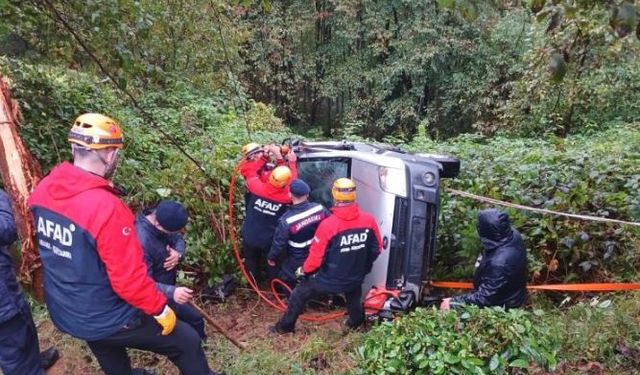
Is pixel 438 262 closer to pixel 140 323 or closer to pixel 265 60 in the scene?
pixel 140 323

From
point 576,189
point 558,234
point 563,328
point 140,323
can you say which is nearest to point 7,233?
point 140,323

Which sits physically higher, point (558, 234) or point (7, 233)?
point (7, 233)

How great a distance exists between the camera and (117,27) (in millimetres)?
5480

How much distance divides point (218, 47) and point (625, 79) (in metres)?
9.24

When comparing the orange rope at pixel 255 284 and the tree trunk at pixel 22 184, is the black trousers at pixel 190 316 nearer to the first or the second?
the orange rope at pixel 255 284

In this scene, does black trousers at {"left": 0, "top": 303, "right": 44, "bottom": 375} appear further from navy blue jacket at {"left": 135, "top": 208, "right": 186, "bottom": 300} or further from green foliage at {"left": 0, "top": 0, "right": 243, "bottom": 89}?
green foliage at {"left": 0, "top": 0, "right": 243, "bottom": 89}

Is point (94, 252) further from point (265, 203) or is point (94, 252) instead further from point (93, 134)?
point (265, 203)

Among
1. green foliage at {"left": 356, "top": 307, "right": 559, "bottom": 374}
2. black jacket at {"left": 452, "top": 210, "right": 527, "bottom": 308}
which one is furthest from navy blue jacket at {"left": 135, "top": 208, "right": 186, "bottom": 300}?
black jacket at {"left": 452, "top": 210, "right": 527, "bottom": 308}

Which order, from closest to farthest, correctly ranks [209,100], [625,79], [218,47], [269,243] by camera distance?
[269,243] → [218,47] → [625,79] → [209,100]

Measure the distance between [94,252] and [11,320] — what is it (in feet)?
4.14

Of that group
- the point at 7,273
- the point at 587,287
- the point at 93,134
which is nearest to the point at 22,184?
the point at 7,273

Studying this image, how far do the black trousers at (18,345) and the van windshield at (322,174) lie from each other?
3034 millimetres

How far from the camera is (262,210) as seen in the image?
570cm

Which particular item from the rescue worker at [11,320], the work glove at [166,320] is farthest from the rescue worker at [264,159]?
the work glove at [166,320]
